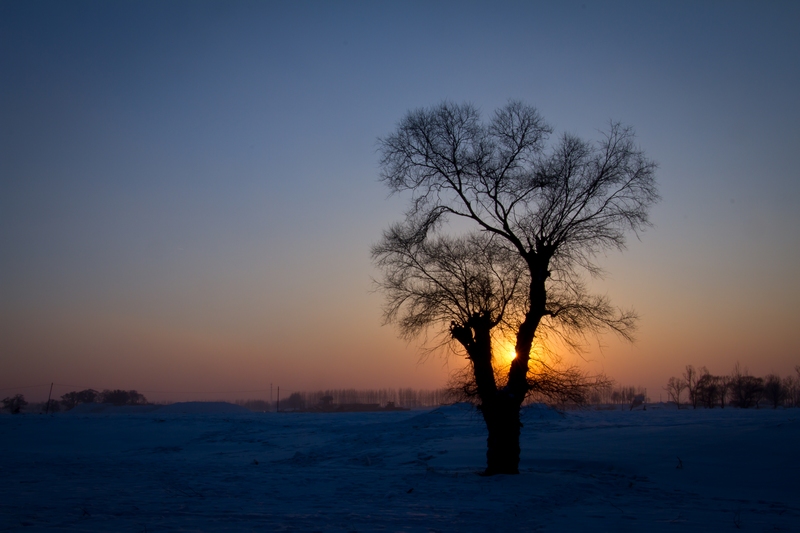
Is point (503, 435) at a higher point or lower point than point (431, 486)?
higher

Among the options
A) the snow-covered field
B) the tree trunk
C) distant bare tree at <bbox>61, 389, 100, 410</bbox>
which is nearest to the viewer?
the snow-covered field

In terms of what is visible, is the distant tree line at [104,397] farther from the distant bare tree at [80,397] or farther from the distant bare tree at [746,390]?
the distant bare tree at [746,390]

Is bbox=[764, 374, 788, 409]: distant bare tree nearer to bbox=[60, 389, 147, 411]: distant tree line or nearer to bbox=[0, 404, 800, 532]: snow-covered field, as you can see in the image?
bbox=[0, 404, 800, 532]: snow-covered field

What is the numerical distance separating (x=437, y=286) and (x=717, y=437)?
11813mm

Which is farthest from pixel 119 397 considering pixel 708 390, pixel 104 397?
pixel 708 390

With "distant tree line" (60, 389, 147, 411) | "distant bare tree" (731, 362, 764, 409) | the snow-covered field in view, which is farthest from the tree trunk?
"distant tree line" (60, 389, 147, 411)

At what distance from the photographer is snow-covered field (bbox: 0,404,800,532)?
8.84m

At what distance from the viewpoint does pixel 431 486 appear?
13172mm

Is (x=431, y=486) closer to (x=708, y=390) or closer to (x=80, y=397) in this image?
(x=708, y=390)

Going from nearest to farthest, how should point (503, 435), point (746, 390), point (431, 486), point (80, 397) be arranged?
point (431, 486)
point (503, 435)
point (746, 390)
point (80, 397)

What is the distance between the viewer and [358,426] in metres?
32.6

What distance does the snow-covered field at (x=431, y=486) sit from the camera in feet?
29.0

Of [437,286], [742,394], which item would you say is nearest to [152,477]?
[437,286]

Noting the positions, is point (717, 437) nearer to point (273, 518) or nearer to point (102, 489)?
point (273, 518)
